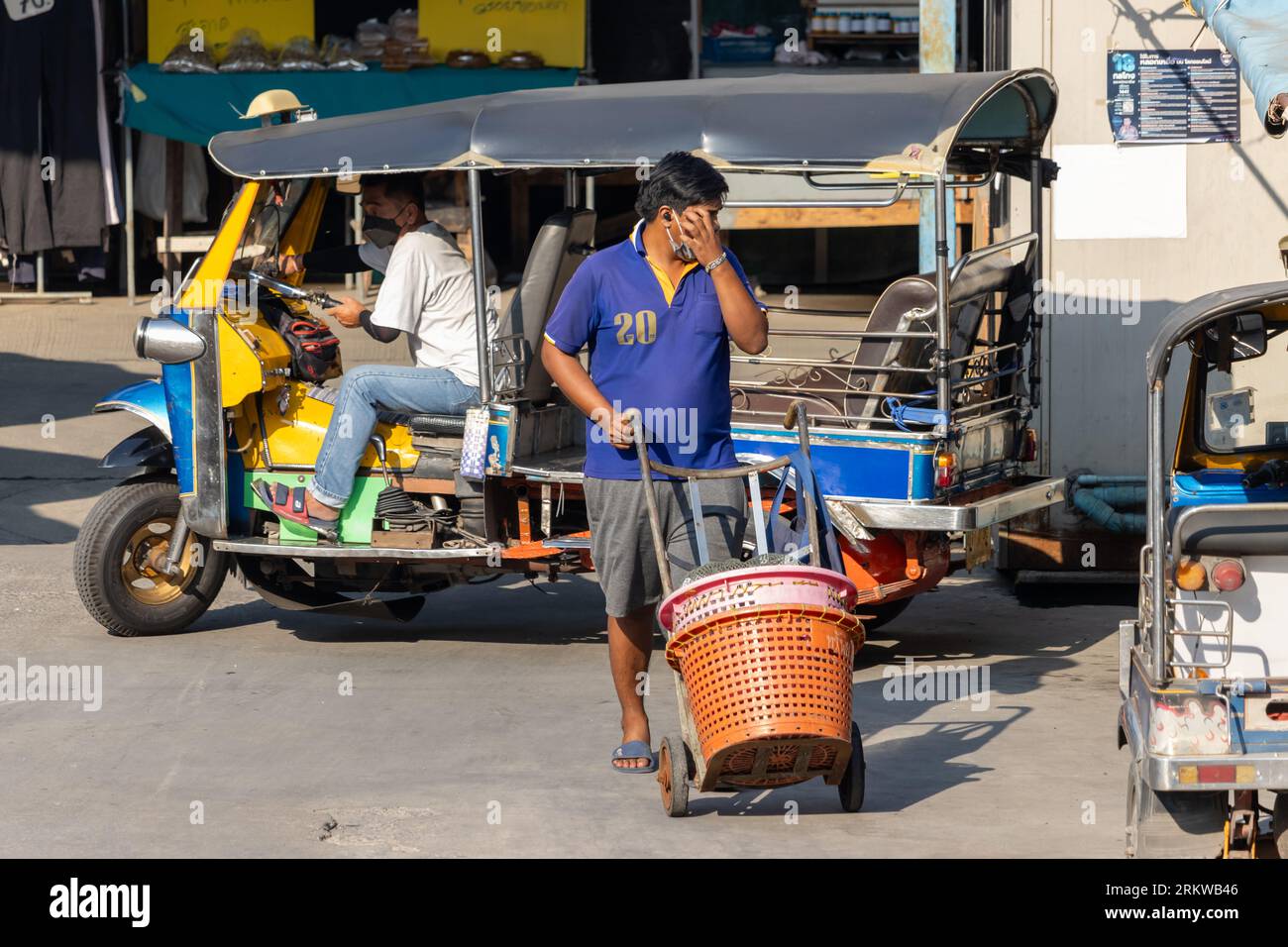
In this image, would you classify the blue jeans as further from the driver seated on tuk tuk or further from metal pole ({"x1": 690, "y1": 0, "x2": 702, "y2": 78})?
metal pole ({"x1": 690, "y1": 0, "x2": 702, "y2": 78})

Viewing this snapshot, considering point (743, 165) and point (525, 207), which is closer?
point (743, 165)

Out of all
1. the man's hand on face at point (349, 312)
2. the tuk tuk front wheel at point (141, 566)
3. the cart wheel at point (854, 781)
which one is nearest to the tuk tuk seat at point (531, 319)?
the man's hand on face at point (349, 312)

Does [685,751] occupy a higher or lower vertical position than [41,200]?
lower

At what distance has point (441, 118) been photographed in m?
7.56

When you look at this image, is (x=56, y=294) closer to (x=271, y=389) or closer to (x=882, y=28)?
(x=882, y=28)

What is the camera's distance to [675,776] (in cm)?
550

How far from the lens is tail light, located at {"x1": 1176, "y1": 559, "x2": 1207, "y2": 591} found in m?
4.82

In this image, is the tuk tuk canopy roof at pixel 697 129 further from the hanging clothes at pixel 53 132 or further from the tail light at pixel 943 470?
the hanging clothes at pixel 53 132

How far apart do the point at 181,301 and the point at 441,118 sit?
147 cm

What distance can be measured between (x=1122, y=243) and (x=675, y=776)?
477 centimetres

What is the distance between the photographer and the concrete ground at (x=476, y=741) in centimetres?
545

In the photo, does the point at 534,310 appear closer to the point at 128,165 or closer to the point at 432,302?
the point at 432,302

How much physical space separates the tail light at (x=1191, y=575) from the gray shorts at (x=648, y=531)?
150 centimetres
